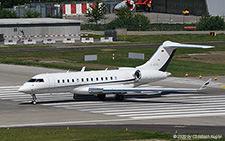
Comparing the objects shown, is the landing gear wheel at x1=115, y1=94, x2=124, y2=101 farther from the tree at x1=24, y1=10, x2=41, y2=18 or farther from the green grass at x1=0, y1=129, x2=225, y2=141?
the tree at x1=24, y1=10, x2=41, y2=18

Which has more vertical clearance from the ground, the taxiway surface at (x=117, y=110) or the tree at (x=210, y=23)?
the tree at (x=210, y=23)

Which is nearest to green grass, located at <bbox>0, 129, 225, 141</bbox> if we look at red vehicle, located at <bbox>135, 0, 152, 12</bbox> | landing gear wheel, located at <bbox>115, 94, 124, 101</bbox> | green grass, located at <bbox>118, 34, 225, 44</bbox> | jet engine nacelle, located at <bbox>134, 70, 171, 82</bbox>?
landing gear wheel, located at <bbox>115, 94, 124, 101</bbox>

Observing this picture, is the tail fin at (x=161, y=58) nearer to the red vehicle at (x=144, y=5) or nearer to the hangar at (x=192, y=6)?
the hangar at (x=192, y=6)

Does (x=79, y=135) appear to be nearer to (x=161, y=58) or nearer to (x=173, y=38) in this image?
(x=161, y=58)

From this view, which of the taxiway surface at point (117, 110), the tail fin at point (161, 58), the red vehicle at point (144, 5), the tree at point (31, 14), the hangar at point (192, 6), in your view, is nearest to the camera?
the taxiway surface at point (117, 110)

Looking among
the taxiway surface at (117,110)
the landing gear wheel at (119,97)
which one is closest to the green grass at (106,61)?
the taxiway surface at (117,110)

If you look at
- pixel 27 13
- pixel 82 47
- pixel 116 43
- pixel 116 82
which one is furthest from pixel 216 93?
pixel 27 13

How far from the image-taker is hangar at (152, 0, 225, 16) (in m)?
153

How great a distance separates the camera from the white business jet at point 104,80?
41.0 metres

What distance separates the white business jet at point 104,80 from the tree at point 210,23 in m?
93.9

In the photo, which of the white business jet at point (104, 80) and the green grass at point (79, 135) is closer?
the green grass at point (79, 135)

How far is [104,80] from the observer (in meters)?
Answer: 43.4

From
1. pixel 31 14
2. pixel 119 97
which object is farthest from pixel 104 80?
pixel 31 14

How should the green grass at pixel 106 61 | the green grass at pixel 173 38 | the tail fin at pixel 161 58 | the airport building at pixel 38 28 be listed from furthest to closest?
the green grass at pixel 173 38, the airport building at pixel 38 28, the green grass at pixel 106 61, the tail fin at pixel 161 58
